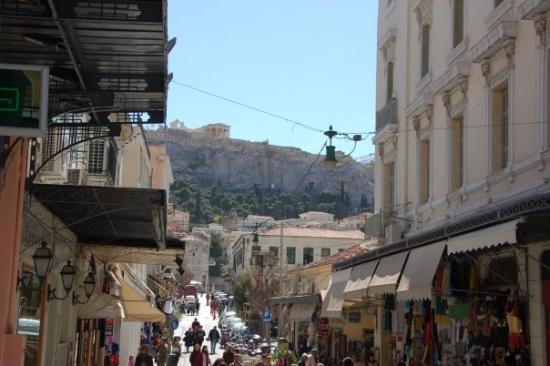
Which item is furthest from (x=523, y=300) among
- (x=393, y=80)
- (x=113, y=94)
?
(x=393, y=80)

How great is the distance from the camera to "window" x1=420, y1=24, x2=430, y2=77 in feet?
71.6

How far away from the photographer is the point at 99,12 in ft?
25.0

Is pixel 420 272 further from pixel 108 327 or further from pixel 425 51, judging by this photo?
pixel 108 327

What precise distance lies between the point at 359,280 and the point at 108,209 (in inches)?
300

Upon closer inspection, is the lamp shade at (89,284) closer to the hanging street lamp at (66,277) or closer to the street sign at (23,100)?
the hanging street lamp at (66,277)

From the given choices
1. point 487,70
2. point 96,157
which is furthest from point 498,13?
point 96,157

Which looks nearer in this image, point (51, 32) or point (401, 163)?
point (51, 32)

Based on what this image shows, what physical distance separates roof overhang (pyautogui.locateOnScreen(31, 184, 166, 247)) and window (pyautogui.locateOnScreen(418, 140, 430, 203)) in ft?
24.3

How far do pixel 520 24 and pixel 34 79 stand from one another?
10855 millimetres

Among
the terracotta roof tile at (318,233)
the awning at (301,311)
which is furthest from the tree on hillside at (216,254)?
the awning at (301,311)

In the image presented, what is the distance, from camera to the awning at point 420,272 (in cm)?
1388

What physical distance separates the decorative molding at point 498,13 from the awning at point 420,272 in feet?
15.1

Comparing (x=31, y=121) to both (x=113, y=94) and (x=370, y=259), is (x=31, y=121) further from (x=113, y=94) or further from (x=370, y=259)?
(x=370, y=259)

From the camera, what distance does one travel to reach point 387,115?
24344 millimetres
